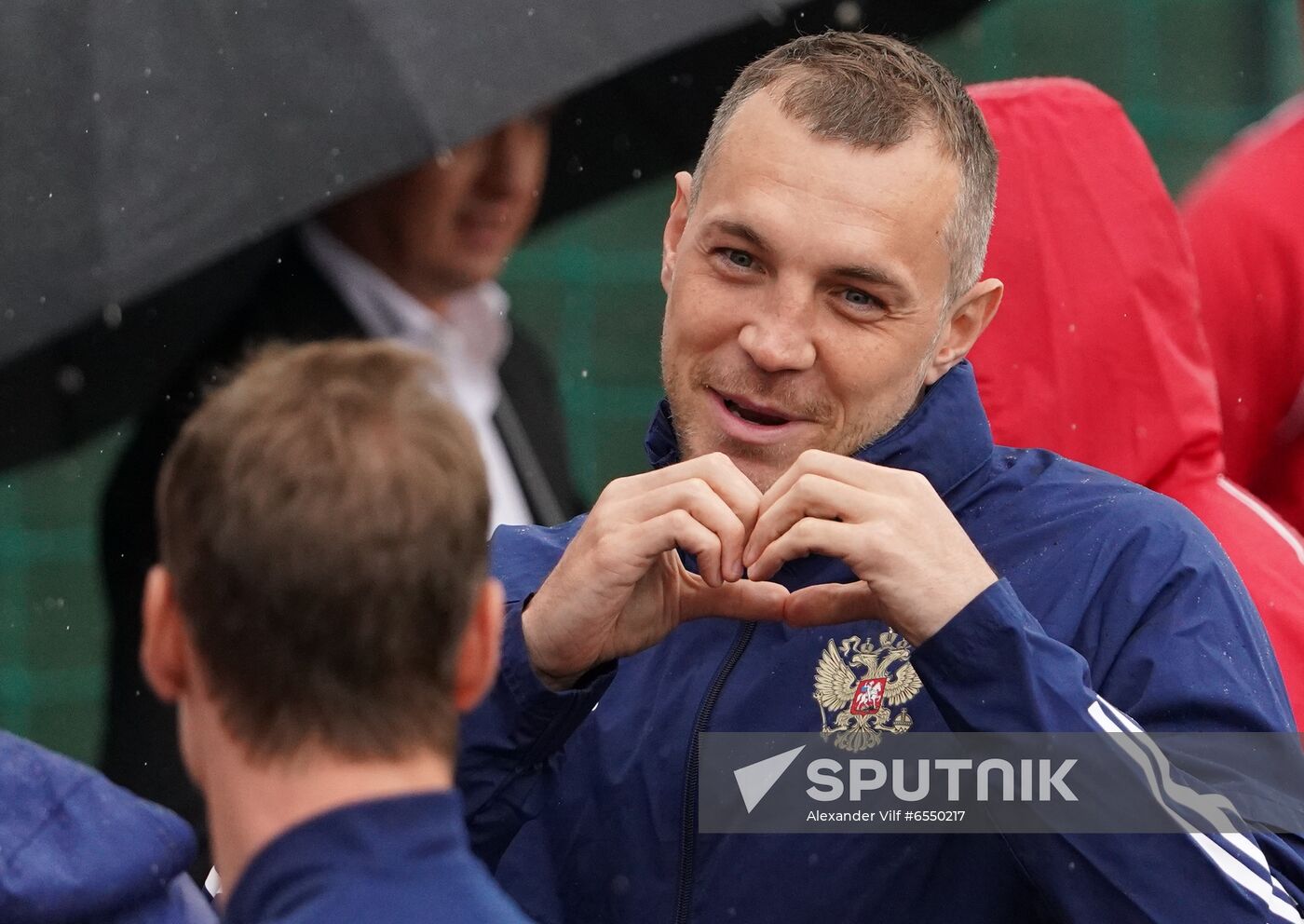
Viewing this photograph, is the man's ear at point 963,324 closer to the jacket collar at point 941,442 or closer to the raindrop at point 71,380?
the jacket collar at point 941,442

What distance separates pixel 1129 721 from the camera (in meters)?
1.71

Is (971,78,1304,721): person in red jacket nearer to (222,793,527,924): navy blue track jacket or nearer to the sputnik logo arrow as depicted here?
the sputnik logo arrow

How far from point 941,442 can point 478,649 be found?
2.68 ft

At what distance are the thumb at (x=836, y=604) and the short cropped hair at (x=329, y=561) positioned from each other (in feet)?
1.95

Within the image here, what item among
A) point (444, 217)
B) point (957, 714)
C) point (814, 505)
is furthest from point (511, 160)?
point (957, 714)

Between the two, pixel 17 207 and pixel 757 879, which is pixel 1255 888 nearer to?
pixel 757 879

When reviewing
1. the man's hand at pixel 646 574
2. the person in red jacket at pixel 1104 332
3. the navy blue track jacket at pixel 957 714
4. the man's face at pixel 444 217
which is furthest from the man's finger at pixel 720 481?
the man's face at pixel 444 217

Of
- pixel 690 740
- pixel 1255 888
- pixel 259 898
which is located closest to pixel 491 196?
pixel 690 740

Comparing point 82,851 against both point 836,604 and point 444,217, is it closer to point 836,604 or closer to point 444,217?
point 836,604

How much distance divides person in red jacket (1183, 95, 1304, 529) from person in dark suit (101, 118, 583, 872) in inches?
49.9

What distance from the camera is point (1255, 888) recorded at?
1658 millimetres

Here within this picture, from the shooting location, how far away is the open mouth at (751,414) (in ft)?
6.84

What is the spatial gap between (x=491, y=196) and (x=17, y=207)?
1.23m

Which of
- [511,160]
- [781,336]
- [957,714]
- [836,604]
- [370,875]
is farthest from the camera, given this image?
[511,160]
